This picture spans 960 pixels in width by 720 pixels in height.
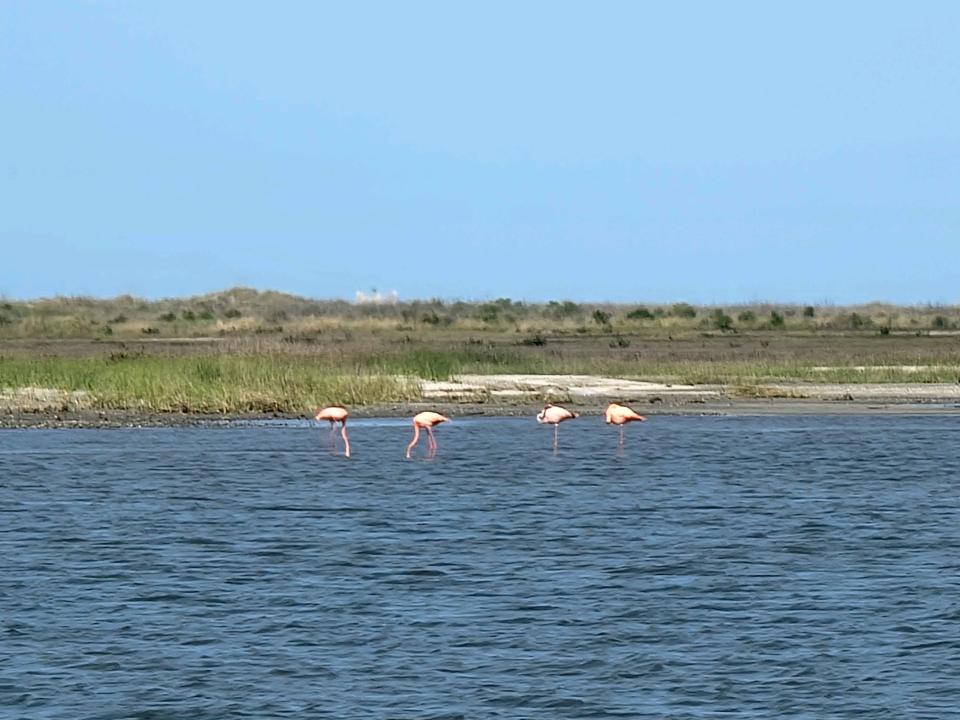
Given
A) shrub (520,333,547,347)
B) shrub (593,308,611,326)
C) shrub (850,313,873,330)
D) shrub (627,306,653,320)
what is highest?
shrub (627,306,653,320)

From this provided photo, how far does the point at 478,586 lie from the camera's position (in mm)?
15719

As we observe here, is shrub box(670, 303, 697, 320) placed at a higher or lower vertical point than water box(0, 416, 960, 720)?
higher

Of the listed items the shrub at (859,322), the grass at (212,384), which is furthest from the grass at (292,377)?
the shrub at (859,322)

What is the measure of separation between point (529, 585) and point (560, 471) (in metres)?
11.1

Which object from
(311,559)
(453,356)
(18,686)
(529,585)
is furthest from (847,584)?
(453,356)

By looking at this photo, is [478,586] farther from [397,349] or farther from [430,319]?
[430,319]

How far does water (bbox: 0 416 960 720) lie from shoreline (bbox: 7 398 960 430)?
5.22 meters

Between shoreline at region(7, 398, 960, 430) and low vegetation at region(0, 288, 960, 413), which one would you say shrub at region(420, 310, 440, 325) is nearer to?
low vegetation at region(0, 288, 960, 413)

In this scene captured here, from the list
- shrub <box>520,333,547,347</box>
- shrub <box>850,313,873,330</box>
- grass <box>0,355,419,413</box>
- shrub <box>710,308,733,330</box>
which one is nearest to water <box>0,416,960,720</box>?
grass <box>0,355,419,413</box>

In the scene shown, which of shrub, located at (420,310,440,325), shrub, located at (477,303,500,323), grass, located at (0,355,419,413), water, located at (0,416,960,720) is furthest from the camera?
shrub, located at (477,303,500,323)

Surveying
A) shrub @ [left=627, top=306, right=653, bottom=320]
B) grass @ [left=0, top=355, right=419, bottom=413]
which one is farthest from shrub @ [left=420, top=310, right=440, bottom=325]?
grass @ [left=0, top=355, right=419, bottom=413]

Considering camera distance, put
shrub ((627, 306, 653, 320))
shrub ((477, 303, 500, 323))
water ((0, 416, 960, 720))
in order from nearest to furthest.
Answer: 1. water ((0, 416, 960, 720))
2. shrub ((477, 303, 500, 323))
3. shrub ((627, 306, 653, 320))

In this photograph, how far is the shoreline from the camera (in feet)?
110

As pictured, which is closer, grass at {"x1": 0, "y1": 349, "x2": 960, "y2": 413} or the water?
the water
